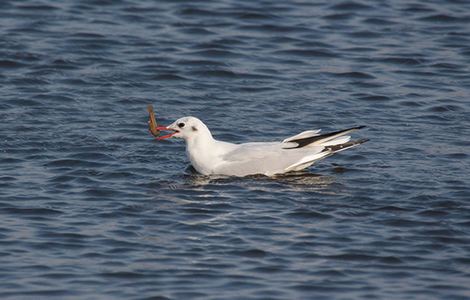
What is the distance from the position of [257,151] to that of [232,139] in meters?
1.49

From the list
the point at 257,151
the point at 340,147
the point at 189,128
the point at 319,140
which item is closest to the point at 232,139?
the point at 189,128

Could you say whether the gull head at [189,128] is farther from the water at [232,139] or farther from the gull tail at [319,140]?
the gull tail at [319,140]

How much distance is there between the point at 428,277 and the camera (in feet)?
32.6

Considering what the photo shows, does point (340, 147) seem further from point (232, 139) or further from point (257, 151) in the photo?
point (232, 139)

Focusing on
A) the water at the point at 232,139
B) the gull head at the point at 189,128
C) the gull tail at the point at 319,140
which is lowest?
the water at the point at 232,139

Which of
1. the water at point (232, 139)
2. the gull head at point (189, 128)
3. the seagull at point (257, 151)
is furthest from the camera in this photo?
the gull head at point (189, 128)

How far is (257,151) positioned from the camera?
42.1ft

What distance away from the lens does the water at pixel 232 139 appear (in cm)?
1002

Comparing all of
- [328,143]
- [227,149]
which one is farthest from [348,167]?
[227,149]

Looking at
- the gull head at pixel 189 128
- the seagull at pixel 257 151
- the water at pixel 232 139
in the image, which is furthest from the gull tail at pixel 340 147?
the gull head at pixel 189 128

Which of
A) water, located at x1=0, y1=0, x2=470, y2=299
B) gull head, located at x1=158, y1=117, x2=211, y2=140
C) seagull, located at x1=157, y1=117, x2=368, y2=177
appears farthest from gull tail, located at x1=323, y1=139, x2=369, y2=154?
gull head, located at x1=158, y1=117, x2=211, y2=140

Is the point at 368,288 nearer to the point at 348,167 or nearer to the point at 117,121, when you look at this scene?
the point at 348,167

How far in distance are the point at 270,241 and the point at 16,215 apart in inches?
95.1

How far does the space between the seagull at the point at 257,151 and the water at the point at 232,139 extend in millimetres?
151
